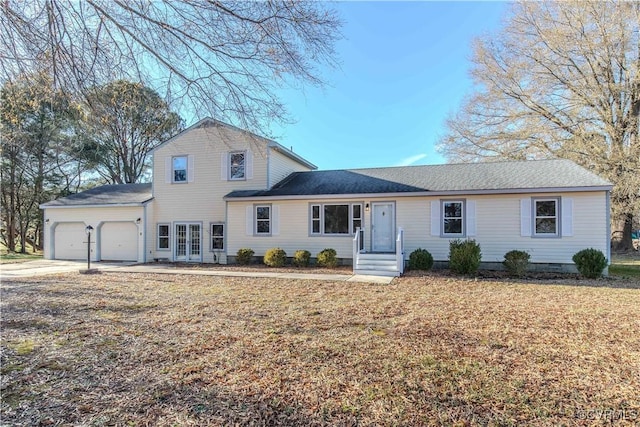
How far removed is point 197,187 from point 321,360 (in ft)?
43.6

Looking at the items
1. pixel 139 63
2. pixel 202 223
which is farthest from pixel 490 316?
pixel 202 223

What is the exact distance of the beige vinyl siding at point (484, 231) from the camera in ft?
35.2

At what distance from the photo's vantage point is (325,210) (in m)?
13.4

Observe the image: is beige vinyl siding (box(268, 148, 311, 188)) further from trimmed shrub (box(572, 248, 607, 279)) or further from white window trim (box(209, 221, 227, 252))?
trimmed shrub (box(572, 248, 607, 279))

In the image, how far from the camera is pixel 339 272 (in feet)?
37.3

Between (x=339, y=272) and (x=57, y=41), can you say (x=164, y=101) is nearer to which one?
(x=57, y=41)

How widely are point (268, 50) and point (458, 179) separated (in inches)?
387

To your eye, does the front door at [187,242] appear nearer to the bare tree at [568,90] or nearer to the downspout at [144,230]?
the downspout at [144,230]

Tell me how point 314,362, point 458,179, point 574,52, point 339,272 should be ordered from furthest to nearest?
point 574,52, point 458,179, point 339,272, point 314,362

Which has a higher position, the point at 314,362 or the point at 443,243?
the point at 443,243

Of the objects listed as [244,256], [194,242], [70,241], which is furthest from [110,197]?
[244,256]

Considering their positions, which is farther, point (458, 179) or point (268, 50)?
point (458, 179)

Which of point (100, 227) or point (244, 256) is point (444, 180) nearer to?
point (244, 256)

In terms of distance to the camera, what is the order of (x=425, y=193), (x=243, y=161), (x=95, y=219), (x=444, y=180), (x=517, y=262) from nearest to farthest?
(x=517, y=262)
(x=425, y=193)
(x=444, y=180)
(x=243, y=161)
(x=95, y=219)
